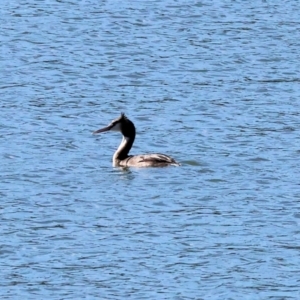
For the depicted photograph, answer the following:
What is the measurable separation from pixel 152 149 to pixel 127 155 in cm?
99

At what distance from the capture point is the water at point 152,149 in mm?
18453

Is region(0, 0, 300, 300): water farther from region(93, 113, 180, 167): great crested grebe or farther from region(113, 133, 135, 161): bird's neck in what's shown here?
region(113, 133, 135, 161): bird's neck

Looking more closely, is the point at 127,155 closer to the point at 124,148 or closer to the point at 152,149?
the point at 124,148

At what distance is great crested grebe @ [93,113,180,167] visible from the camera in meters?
24.0

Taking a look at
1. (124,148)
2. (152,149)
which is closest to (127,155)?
(124,148)

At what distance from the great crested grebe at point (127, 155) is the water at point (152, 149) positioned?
15 centimetres

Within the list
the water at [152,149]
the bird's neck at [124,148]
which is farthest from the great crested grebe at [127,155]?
the water at [152,149]

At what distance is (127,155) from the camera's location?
82.2ft

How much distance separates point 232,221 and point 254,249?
1461 millimetres

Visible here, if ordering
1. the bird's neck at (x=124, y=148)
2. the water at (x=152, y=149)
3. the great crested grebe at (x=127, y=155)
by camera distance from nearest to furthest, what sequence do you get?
the water at (x=152, y=149)
the great crested grebe at (x=127, y=155)
the bird's neck at (x=124, y=148)

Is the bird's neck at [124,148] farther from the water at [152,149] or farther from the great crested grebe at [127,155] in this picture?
the water at [152,149]

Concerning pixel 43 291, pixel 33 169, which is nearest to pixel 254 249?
pixel 43 291

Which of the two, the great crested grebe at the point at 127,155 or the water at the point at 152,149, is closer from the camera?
the water at the point at 152,149

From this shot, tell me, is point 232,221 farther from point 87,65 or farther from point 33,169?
point 87,65
